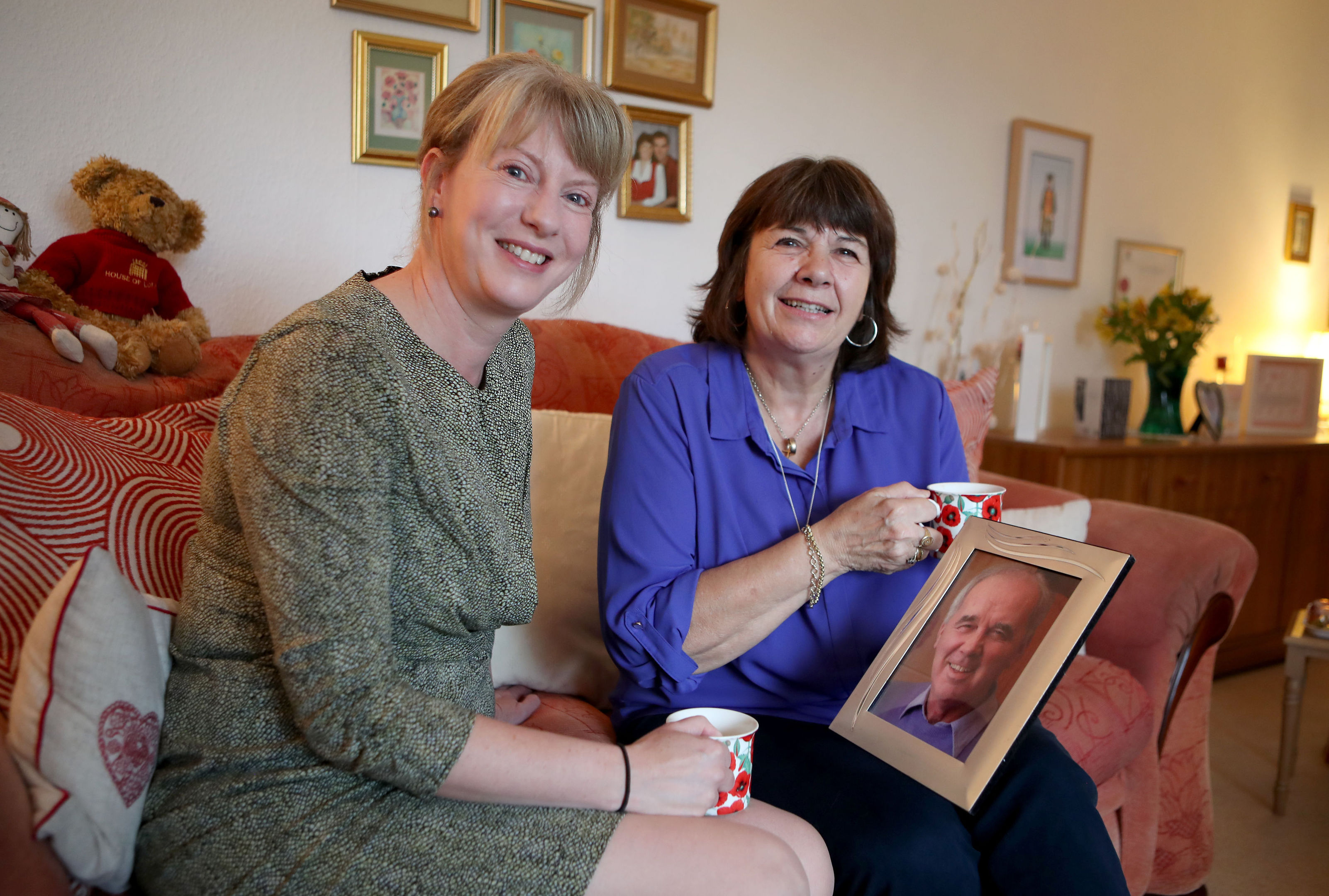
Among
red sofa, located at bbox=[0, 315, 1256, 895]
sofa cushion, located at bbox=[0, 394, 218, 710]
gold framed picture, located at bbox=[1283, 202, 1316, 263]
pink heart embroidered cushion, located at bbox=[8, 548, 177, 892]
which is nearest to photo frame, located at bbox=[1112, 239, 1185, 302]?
gold framed picture, located at bbox=[1283, 202, 1316, 263]

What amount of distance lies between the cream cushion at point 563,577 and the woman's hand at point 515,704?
14 millimetres

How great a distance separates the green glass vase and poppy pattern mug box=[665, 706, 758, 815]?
2.98 meters

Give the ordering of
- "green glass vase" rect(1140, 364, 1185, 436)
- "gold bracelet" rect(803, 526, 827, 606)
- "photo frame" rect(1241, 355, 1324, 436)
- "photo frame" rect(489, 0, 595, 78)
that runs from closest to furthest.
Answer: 1. "gold bracelet" rect(803, 526, 827, 606)
2. "photo frame" rect(489, 0, 595, 78)
3. "green glass vase" rect(1140, 364, 1185, 436)
4. "photo frame" rect(1241, 355, 1324, 436)

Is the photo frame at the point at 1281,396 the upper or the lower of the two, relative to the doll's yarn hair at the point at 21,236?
lower

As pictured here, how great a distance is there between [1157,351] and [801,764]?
278 cm

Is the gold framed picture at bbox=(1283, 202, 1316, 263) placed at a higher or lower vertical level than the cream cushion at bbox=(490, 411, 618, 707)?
higher

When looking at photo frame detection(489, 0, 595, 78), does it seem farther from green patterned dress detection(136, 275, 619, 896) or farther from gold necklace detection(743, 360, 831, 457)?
green patterned dress detection(136, 275, 619, 896)

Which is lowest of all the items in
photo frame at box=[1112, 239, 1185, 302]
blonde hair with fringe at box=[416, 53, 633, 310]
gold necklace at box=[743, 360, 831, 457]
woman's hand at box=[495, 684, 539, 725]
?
woman's hand at box=[495, 684, 539, 725]

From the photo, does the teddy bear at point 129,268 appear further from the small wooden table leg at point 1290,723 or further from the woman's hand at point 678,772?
the small wooden table leg at point 1290,723

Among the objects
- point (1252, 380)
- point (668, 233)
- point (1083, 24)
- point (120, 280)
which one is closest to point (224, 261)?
point (120, 280)

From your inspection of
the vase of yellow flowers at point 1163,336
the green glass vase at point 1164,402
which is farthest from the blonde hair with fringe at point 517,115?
the green glass vase at point 1164,402

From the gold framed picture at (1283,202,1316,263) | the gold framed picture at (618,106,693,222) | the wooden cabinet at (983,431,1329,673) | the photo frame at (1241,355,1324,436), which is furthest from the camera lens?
the gold framed picture at (1283,202,1316,263)

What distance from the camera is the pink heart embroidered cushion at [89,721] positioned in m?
0.73

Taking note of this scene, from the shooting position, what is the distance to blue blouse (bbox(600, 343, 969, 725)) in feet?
3.94
